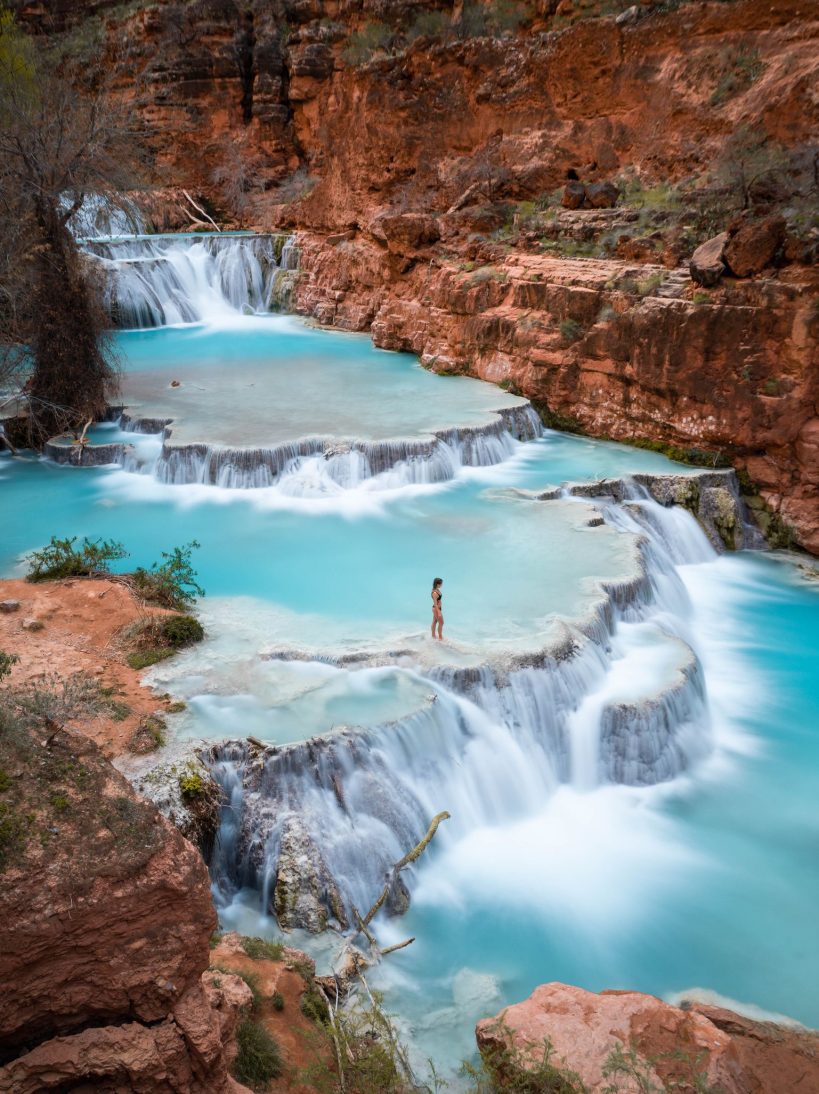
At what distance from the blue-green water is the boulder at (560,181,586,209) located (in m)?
5.71

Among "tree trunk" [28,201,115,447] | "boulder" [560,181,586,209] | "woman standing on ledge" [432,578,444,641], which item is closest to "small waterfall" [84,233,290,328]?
"tree trunk" [28,201,115,447]

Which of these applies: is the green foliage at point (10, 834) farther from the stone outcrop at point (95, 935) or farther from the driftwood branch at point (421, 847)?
the driftwood branch at point (421, 847)

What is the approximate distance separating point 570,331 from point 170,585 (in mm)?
8286

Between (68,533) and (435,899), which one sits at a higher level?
(68,533)

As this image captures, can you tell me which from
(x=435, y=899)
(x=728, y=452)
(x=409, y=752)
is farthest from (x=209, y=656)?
(x=728, y=452)

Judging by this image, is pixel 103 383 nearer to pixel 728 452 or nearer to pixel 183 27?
pixel 728 452

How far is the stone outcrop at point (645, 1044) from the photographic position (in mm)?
4797

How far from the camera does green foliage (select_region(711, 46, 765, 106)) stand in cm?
1606

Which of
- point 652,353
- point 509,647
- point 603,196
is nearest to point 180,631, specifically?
point 509,647

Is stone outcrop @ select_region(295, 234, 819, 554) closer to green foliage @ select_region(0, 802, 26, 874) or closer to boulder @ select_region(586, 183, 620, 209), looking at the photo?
boulder @ select_region(586, 183, 620, 209)

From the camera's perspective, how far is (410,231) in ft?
63.1

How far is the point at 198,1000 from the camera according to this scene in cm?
385

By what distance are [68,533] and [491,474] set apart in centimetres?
601

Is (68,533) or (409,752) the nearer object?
(409,752)
